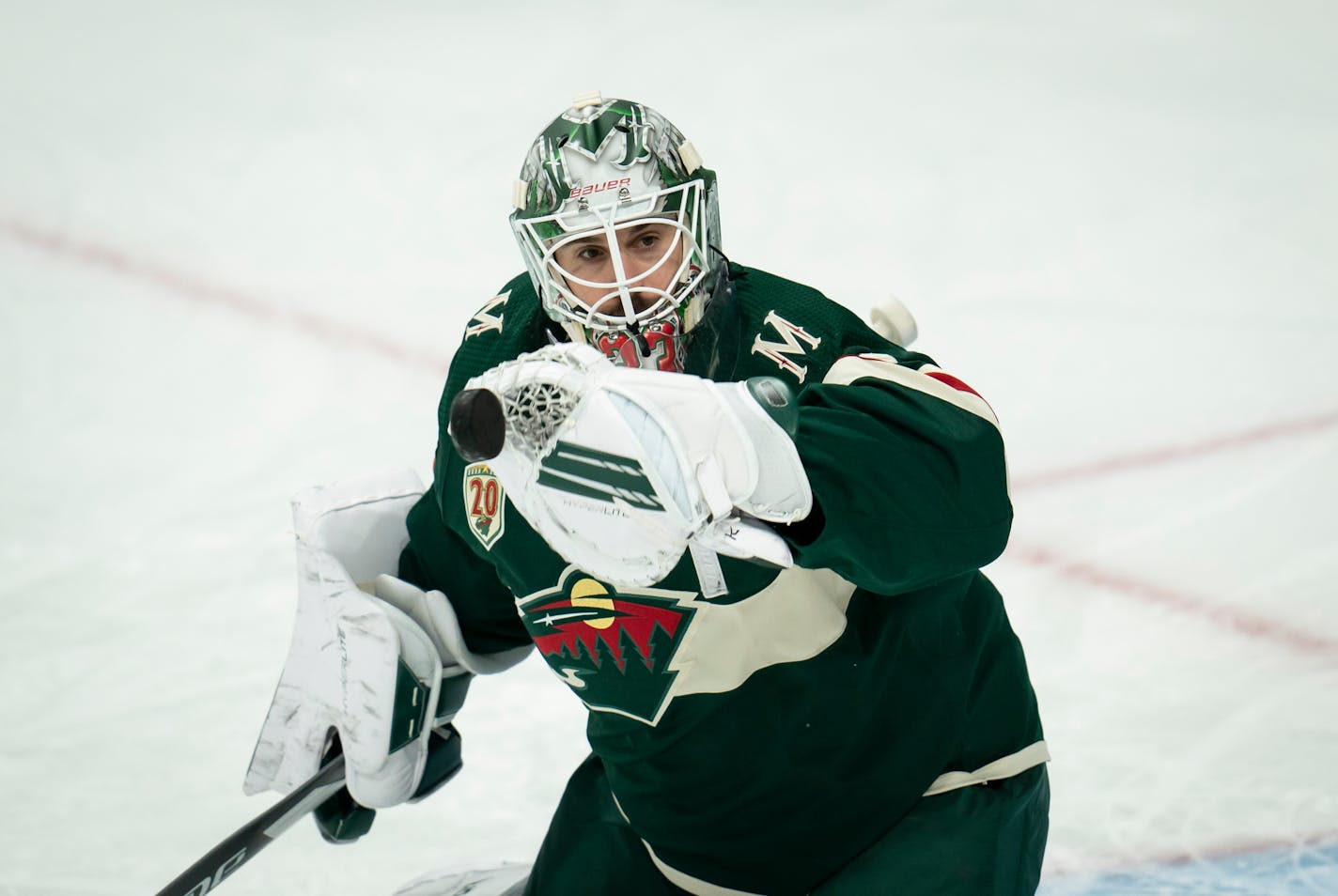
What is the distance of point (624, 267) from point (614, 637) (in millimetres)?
447

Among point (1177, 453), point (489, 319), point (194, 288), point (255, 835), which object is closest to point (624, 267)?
point (489, 319)

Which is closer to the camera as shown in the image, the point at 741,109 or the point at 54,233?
the point at 54,233

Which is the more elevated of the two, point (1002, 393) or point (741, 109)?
point (741, 109)

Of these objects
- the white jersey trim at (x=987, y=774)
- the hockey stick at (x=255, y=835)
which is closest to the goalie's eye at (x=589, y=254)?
the white jersey trim at (x=987, y=774)

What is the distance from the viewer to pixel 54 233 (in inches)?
175

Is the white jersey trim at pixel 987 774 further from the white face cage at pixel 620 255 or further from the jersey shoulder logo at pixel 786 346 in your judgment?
the white face cage at pixel 620 255

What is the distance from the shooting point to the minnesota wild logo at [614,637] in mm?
1838

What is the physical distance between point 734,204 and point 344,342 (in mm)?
1166

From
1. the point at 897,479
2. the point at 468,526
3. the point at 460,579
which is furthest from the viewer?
the point at 460,579

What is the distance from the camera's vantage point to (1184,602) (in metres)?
3.21

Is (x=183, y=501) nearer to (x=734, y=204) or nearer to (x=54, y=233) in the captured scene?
(x=54, y=233)

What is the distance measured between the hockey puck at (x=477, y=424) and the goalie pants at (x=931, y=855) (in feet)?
3.08

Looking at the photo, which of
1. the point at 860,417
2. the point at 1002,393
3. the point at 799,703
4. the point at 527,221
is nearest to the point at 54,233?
the point at 1002,393

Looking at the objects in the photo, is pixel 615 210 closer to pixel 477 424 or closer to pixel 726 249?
pixel 477 424
